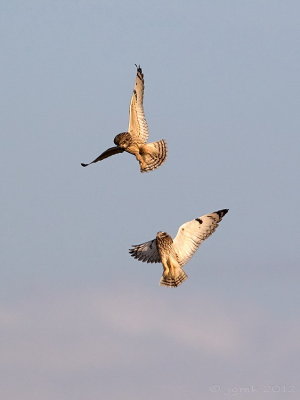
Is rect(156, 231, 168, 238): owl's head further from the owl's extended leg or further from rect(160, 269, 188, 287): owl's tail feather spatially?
rect(160, 269, 188, 287): owl's tail feather

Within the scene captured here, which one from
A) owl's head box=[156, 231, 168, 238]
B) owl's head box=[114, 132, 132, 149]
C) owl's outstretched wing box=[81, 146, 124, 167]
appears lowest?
owl's head box=[156, 231, 168, 238]

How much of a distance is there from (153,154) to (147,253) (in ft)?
7.69

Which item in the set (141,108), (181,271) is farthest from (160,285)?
(141,108)

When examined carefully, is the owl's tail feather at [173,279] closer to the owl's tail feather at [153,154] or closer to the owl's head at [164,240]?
the owl's head at [164,240]

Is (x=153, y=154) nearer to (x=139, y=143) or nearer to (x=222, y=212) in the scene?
(x=139, y=143)

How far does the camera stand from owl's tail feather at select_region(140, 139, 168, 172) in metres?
27.8

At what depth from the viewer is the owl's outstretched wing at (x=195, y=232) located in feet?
90.2

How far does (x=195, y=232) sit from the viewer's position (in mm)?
27609

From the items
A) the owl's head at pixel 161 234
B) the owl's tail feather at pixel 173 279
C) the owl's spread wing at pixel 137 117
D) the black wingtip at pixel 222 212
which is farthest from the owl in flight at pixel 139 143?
the owl's tail feather at pixel 173 279

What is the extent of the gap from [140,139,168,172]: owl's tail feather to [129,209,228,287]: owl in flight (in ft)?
5.14

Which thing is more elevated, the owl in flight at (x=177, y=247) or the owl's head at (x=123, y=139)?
the owl's head at (x=123, y=139)

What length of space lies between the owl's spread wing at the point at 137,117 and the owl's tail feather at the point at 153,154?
0.41 m

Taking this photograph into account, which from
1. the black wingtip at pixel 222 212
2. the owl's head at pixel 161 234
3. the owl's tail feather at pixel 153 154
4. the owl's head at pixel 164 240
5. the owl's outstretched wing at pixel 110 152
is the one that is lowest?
the owl's head at pixel 164 240

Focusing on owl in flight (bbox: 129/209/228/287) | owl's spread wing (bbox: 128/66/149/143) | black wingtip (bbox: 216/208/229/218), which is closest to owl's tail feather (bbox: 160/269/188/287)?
owl in flight (bbox: 129/209/228/287)
